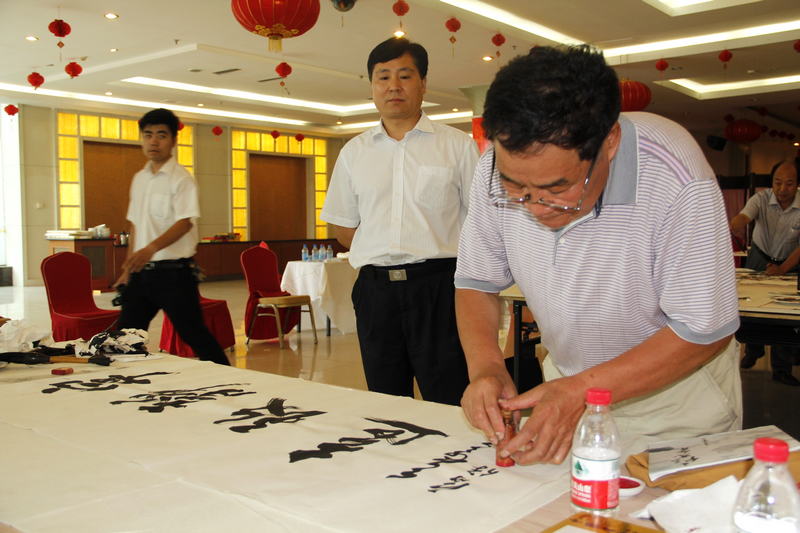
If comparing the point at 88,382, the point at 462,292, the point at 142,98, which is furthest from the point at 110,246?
the point at 462,292

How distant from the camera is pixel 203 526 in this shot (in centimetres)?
92

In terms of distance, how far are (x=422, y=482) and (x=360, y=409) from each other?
1.55 feet

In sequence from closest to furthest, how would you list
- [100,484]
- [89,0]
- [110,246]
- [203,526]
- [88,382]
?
[203,526]
[100,484]
[88,382]
[89,0]
[110,246]

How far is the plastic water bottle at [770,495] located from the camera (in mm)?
696

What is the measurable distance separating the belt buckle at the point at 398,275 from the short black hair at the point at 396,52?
0.68 meters

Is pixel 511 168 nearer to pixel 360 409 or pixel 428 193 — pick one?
pixel 360 409

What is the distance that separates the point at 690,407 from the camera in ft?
4.26

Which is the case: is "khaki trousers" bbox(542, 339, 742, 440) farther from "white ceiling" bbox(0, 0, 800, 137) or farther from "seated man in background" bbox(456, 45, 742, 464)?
"white ceiling" bbox(0, 0, 800, 137)

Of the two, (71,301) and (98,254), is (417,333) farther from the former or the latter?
(98,254)

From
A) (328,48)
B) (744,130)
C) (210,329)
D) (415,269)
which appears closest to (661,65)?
(744,130)

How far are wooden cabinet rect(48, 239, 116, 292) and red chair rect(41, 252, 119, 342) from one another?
21.3 ft

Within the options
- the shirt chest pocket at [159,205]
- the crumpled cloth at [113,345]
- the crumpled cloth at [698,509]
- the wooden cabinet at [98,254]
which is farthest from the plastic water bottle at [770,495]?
the wooden cabinet at [98,254]

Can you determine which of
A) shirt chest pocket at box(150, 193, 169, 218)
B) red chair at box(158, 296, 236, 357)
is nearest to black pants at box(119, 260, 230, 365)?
shirt chest pocket at box(150, 193, 169, 218)

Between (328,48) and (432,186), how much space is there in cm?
691
